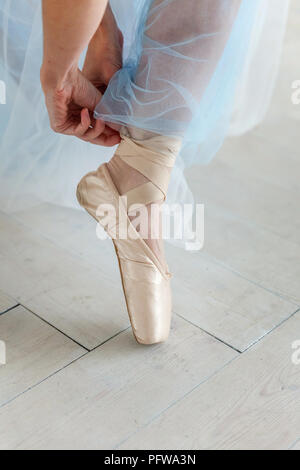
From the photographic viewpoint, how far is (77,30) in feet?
2.72

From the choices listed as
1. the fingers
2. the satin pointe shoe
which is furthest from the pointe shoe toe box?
the fingers

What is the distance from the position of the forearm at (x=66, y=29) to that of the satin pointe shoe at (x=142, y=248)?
0.15m

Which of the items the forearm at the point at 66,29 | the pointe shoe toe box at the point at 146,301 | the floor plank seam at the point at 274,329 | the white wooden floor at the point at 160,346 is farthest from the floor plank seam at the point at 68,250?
the forearm at the point at 66,29

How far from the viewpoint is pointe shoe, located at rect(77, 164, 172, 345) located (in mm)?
944

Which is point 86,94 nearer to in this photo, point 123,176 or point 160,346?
point 123,176

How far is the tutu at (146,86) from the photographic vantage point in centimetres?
88

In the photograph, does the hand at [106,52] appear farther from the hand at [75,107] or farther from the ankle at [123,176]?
the ankle at [123,176]

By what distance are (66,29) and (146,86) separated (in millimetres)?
145

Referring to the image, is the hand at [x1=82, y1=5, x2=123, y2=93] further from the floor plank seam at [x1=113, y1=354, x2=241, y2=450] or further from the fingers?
the floor plank seam at [x1=113, y1=354, x2=241, y2=450]

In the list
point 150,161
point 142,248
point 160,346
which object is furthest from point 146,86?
point 160,346

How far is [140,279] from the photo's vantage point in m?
0.95

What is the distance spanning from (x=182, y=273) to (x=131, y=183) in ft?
0.88

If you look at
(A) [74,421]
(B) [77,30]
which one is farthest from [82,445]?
(B) [77,30]
